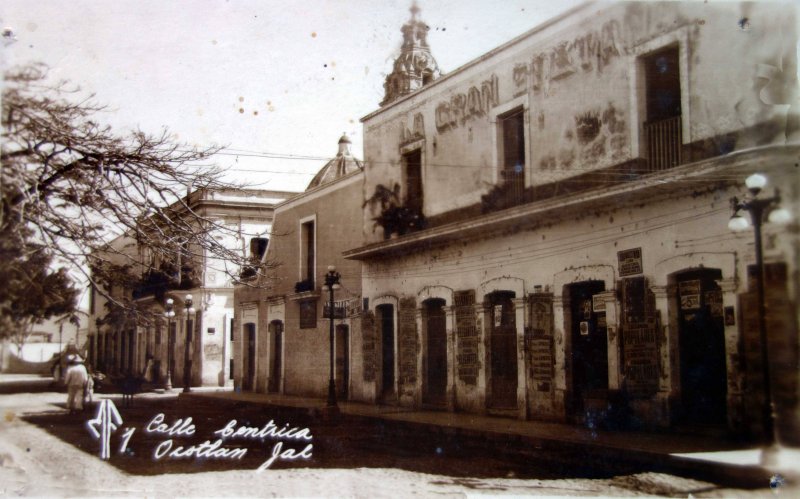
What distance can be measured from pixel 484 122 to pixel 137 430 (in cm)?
803

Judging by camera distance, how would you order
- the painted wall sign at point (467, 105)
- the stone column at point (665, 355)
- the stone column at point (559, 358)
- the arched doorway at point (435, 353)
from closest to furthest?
the stone column at point (665, 355) → the stone column at point (559, 358) → the painted wall sign at point (467, 105) → the arched doorway at point (435, 353)

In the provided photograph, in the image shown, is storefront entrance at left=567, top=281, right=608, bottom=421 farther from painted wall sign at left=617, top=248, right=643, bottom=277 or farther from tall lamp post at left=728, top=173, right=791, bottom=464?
tall lamp post at left=728, top=173, right=791, bottom=464

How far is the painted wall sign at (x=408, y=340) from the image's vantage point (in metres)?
14.8

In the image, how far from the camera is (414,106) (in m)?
15.1

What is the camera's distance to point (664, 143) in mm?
9875

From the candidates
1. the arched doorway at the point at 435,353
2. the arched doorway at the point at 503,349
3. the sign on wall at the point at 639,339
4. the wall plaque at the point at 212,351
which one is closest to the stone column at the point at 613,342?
the sign on wall at the point at 639,339

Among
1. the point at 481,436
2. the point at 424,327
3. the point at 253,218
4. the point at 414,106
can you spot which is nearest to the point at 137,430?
the point at 481,436

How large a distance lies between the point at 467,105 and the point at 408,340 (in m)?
4.92

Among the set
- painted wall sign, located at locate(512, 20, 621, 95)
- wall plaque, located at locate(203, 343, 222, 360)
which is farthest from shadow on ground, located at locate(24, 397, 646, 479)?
wall plaque, located at locate(203, 343, 222, 360)

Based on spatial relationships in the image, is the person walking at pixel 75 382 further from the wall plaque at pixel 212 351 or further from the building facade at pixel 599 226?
the wall plaque at pixel 212 351

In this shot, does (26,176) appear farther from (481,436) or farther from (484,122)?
(484,122)

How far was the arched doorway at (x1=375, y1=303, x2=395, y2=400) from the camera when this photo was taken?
51.6 ft

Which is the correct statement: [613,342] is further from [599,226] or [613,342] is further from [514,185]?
[514,185]

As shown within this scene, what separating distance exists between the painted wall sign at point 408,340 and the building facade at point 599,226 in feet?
0.14
